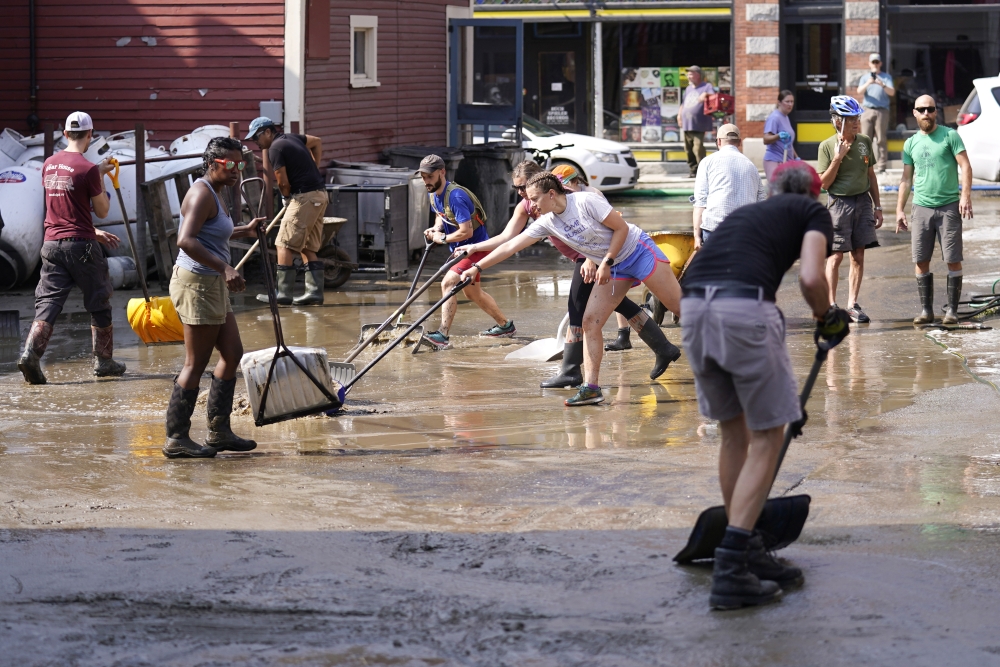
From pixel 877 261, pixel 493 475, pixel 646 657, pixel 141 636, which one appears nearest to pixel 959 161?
pixel 877 261

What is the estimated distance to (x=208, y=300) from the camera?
290 inches

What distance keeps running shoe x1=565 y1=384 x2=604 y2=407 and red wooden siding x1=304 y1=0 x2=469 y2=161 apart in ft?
29.2

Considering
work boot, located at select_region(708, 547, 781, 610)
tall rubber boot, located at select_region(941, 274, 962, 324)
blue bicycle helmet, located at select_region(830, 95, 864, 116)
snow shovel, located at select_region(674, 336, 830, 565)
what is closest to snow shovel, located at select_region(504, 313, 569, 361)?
blue bicycle helmet, located at select_region(830, 95, 864, 116)

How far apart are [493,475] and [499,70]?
14.4 m

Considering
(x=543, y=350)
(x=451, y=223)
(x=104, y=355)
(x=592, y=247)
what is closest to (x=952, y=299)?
(x=543, y=350)

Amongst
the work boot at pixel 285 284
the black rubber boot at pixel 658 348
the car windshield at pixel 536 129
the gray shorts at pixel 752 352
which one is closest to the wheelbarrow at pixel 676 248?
the black rubber boot at pixel 658 348

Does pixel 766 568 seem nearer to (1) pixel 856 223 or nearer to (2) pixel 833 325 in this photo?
(2) pixel 833 325

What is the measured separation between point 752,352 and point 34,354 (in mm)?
6261

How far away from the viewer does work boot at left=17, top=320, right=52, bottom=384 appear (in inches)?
375

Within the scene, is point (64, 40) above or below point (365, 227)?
above

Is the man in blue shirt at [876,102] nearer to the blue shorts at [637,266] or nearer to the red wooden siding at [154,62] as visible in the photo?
the red wooden siding at [154,62]

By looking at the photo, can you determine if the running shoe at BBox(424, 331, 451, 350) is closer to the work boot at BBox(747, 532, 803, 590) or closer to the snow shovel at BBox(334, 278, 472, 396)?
the snow shovel at BBox(334, 278, 472, 396)

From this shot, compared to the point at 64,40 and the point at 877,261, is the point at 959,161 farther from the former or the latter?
the point at 64,40

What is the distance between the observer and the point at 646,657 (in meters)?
4.52
